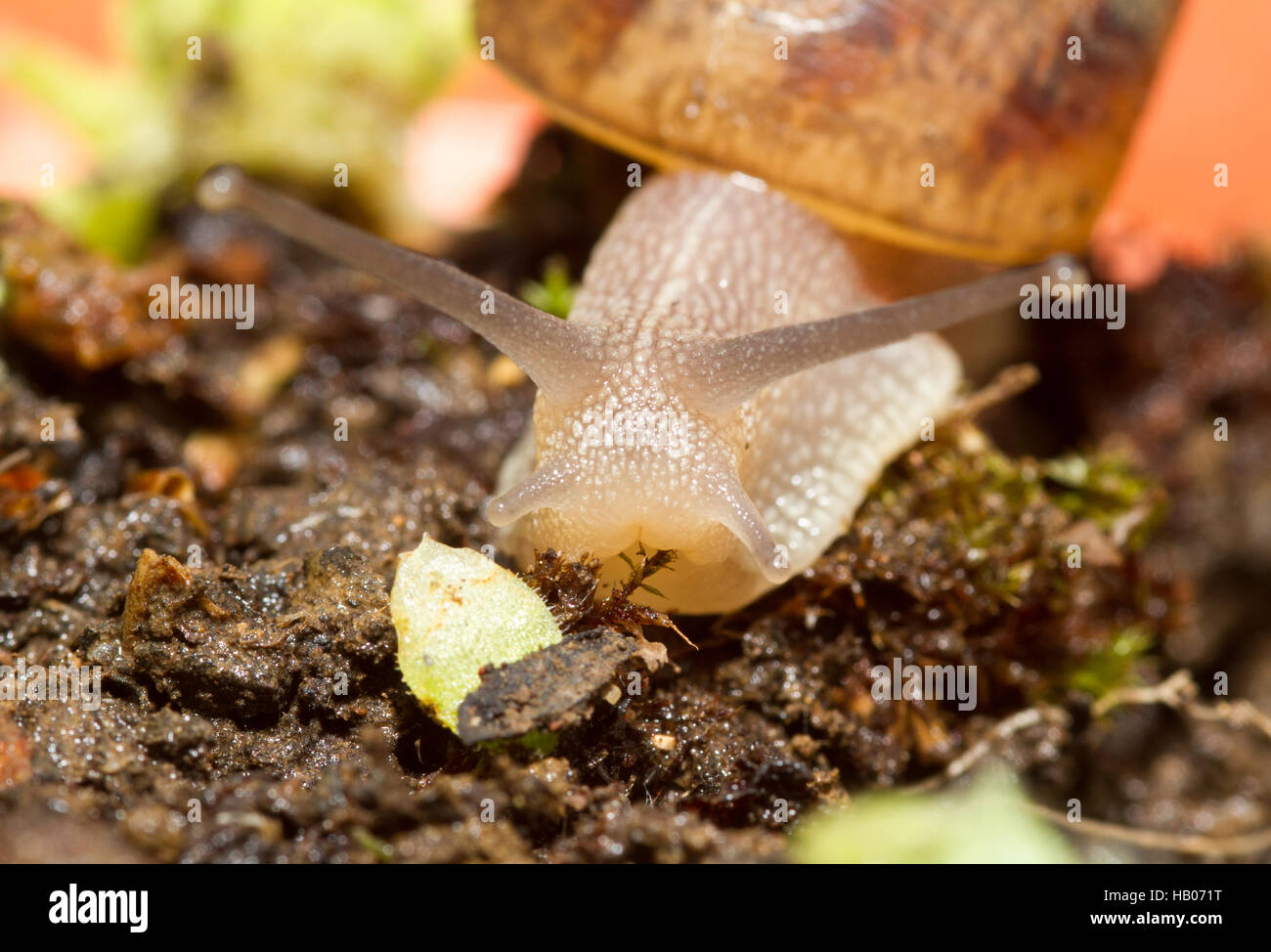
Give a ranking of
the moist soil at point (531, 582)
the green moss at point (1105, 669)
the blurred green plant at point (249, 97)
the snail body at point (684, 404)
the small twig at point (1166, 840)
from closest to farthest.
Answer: the moist soil at point (531, 582), the snail body at point (684, 404), the small twig at point (1166, 840), the green moss at point (1105, 669), the blurred green plant at point (249, 97)

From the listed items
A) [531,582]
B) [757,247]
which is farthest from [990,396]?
[531,582]

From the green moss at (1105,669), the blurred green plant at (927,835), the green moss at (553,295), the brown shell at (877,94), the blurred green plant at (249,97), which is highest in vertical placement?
the blurred green plant at (249,97)

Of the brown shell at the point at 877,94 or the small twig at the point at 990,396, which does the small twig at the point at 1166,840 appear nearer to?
the small twig at the point at 990,396

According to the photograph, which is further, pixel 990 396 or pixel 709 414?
pixel 990 396

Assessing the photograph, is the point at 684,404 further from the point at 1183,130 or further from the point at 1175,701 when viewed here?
the point at 1183,130

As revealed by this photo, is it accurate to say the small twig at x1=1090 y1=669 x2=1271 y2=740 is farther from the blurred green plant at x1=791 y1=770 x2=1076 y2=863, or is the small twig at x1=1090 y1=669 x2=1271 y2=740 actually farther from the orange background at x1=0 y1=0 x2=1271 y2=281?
the orange background at x1=0 y1=0 x2=1271 y2=281

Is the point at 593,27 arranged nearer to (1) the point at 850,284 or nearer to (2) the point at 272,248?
(1) the point at 850,284

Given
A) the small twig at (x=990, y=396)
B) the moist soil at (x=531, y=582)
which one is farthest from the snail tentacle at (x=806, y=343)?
the small twig at (x=990, y=396)
